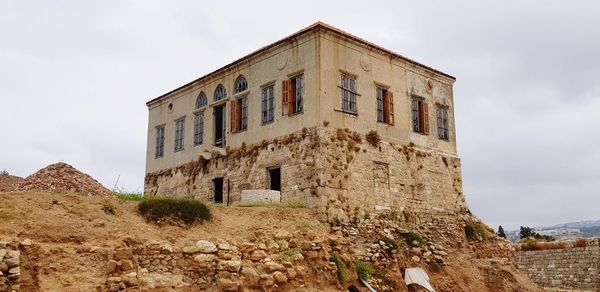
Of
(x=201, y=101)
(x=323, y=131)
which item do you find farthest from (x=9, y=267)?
(x=201, y=101)

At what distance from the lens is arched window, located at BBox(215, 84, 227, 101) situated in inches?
957

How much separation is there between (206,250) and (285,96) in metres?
7.89

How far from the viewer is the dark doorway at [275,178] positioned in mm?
20812

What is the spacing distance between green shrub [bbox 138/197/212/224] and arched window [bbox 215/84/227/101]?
28.4 feet

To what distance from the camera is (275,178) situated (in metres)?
21.0

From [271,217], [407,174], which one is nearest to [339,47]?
[407,174]

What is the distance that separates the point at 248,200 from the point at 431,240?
7416 mm

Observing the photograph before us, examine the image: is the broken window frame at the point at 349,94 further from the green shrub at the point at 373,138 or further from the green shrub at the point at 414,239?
the green shrub at the point at 414,239

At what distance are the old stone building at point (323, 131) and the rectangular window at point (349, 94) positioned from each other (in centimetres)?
4

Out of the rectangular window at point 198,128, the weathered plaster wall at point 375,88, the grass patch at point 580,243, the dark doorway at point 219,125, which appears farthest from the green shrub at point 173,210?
the grass patch at point 580,243

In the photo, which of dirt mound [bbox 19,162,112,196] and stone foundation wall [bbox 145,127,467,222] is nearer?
stone foundation wall [bbox 145,127,467,222]

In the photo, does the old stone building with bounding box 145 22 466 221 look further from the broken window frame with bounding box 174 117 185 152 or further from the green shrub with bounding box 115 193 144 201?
the green shrub with bounding box 115 193 144 201

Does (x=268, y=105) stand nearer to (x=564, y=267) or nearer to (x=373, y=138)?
(x=373, y=138)

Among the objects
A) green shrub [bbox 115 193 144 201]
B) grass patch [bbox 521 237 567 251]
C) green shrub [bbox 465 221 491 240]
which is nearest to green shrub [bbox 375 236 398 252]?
green shrub [bbox 465 221 491 240]
